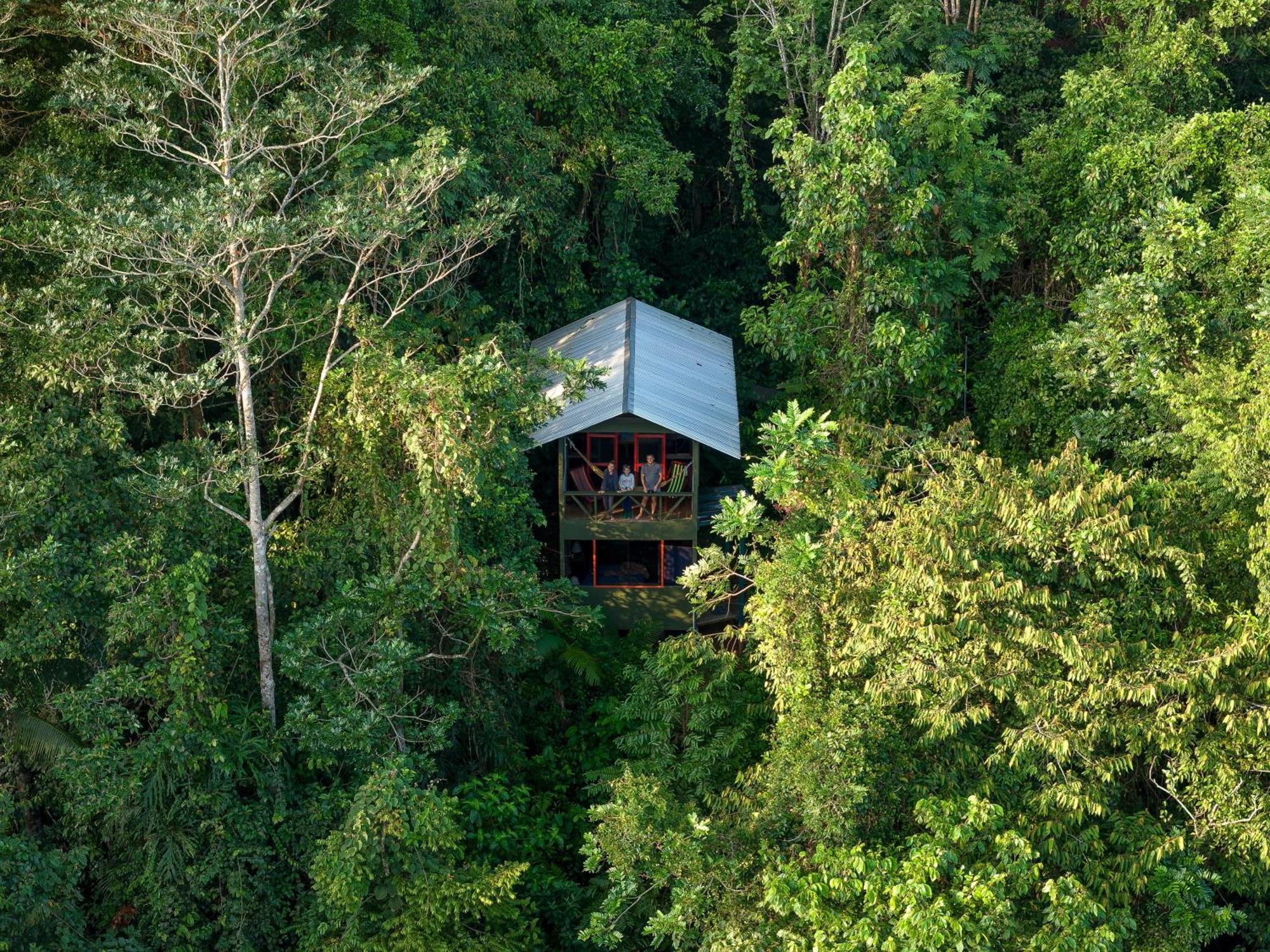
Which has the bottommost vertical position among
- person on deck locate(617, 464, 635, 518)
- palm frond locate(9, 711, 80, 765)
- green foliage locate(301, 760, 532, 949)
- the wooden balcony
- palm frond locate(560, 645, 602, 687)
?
green foliage locate(301, 760, 532, 949)

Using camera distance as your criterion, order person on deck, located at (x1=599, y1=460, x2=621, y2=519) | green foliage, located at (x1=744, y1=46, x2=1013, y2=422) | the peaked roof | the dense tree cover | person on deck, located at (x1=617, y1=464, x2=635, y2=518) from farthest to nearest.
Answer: green foliage, located at (x1=744, y1=46, x2=1013, y2=422) → person on deck, located at (x1=599, y1=460, x2=621, y2=519) → person on deck, located at (x1=617, y1=464, x2=635, y2=518) → the peaked roof → the dense tree cover

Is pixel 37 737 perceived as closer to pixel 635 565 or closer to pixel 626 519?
pixel 626 519

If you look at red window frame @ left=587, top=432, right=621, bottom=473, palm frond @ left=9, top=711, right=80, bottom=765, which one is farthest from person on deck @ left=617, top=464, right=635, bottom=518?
palm frond @ left=9, top=711, right=80, bottom=765

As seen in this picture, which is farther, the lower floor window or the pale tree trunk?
the lower floor window

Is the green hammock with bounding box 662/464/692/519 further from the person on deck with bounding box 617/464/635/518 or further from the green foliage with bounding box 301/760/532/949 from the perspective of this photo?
the green foliage with bounding box 301/760/532/949

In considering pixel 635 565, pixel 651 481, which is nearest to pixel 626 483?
pixel 651 481
